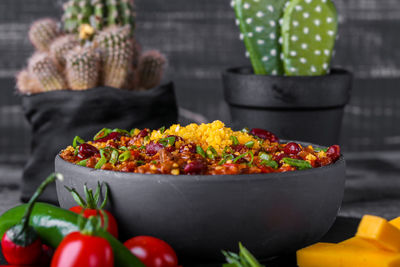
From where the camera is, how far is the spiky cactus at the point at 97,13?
6.36 feet

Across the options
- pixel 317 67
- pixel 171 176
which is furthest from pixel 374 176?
pixel 171 176

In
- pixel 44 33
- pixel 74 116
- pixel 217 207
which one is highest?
pixel 44 33

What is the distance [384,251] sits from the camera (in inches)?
35.4

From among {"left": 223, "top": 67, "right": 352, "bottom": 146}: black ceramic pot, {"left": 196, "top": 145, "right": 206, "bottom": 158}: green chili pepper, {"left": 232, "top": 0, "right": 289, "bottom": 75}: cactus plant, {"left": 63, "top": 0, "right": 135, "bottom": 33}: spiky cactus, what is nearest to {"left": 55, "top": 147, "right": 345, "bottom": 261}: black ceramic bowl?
{"left": 196, "top": 145, "right": 206, "bottom": 158}: green chili pepper

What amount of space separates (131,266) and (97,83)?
3.59 feet

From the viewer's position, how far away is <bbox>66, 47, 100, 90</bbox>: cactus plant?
5.70 feet

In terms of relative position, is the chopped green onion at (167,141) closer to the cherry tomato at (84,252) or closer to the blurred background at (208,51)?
the cherry tomato at (84,252)

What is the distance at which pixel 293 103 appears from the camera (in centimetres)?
170

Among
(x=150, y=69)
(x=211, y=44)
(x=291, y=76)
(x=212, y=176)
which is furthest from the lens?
(x=211, y=44)

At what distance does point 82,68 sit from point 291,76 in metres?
0.59

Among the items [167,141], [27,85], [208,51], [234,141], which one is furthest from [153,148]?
[208,51]

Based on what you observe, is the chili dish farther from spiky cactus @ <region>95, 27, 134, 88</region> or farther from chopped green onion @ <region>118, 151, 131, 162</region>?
spiky cactus @ <region>95, 27, 134, 88</region>

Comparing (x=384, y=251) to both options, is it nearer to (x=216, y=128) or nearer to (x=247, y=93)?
(x=216, y=128)

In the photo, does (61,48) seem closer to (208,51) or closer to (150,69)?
(150,69)
